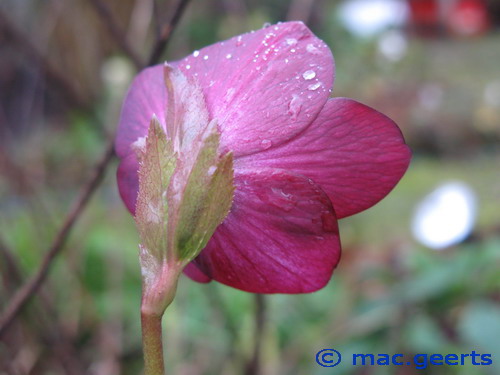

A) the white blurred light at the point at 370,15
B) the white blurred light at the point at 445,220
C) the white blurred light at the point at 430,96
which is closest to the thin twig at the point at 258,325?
the white blurred light at the point at 445,220

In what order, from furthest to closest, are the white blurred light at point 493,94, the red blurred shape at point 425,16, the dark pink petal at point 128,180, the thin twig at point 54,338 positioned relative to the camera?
the red blurred shape at point 425,16 < the white blurred light at point 493,94 < the thin twig at point 54,338 < the dark pink petal at point 128,180

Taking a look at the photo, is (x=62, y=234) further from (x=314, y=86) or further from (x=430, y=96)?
(x=430, y=96)

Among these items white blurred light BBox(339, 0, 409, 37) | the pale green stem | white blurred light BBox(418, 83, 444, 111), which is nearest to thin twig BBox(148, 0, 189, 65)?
the pale green stem

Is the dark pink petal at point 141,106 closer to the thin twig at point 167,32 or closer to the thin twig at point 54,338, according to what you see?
the thin twig at point 167,32

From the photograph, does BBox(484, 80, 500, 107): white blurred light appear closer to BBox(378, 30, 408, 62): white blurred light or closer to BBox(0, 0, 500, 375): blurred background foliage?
Answer: BBox(0, 0, 500, 375): blurred background foliage

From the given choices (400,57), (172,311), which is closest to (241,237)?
(172,311)

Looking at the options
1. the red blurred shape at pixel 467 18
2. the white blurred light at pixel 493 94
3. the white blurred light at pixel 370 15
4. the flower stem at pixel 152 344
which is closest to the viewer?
the flower stem at pixel 152 344

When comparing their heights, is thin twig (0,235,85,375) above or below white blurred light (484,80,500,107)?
above
